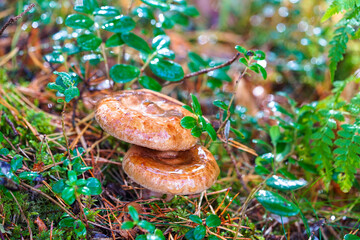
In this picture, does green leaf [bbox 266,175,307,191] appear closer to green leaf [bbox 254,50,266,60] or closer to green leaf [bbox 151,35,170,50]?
green leaf [bbox 254,50,266,60]

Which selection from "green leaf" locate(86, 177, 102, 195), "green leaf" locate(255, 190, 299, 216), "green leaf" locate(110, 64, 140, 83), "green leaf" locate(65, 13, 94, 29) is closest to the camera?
"green leaf" locate(86, 177, 102, 195)

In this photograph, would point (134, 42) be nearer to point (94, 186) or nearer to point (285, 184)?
point (94, 186)

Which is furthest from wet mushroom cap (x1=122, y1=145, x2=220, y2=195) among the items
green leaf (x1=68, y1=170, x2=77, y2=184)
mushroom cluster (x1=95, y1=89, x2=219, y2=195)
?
green leaf (x1=68, y1=170, x2=77, y2=184)

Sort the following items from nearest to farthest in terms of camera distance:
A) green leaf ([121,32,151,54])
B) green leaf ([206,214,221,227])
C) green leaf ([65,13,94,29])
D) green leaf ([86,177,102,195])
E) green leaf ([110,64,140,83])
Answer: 1. green leaf ([86,177,102,195])
2. green leaf ([206,214,221,227])
3. green leaf ([65,13,94,29])
4. green leaf ([110,64,140,83])
5. green leaf ([121,32,151,54])

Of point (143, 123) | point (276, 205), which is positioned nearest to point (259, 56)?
point (143, 123)

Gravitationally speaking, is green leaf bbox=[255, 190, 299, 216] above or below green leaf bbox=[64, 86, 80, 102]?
below
